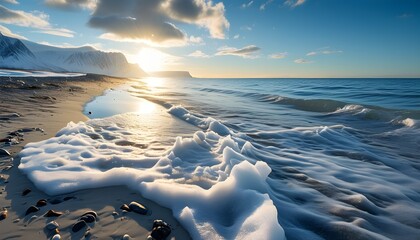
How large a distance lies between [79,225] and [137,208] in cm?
62

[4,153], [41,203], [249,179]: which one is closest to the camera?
[41,203]

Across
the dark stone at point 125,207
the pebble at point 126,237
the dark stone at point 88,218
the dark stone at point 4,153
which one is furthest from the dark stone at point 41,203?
the dark stone at point 4,153

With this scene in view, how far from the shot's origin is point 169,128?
328 inches

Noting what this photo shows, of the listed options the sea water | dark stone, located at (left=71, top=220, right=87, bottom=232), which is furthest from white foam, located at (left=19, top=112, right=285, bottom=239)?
dark stone, located at (left=71, top=220, right=87, bottom=232)

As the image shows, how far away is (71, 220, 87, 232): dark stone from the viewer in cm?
235

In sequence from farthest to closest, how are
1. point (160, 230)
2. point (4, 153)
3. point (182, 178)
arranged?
point (4, 153) < point (182, 178) < point (160, 230)

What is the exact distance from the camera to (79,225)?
7.86ft

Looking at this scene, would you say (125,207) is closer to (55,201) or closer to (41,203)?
(55,201)

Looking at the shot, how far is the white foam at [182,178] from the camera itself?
260cm

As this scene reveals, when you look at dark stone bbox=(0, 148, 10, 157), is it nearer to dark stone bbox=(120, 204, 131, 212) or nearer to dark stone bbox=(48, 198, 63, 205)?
dark stone bbox=(48, 198, 63, 205)

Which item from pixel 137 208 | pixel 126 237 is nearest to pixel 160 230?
pixel 126 237

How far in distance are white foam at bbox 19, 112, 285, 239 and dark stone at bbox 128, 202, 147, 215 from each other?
0.28m

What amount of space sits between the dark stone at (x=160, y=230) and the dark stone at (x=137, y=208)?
301 mm

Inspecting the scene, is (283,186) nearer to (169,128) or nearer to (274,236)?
(274,236)
